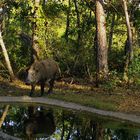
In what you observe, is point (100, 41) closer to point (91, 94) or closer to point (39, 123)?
point (91, 94)

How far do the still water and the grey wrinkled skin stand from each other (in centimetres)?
199

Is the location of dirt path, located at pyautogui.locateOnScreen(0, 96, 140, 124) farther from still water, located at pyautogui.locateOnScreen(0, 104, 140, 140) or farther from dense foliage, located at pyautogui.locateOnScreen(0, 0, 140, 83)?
dense foliage, located at pyautogui.locateOnScreen(0, 0, 140, 83)

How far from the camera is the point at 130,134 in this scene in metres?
14.5

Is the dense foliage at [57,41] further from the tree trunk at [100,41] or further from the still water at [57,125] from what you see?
the still water at [57,125]

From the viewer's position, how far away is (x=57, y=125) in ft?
51.8

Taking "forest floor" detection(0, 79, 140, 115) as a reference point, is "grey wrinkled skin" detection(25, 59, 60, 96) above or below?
above

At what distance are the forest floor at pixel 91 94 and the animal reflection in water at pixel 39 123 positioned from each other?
2144 millimetres

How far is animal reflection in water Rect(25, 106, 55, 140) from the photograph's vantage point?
1408 centimetres

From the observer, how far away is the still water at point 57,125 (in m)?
13.9

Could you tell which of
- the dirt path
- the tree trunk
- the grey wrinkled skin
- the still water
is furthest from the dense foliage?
the still water

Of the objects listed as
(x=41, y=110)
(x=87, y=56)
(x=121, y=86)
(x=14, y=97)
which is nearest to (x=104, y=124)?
(x=41, y=110)

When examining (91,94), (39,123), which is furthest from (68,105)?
(91,94)

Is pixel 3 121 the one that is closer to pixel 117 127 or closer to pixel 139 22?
pixel 117 127

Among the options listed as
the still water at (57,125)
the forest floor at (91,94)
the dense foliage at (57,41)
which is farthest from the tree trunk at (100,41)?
the still water at (57,125)
